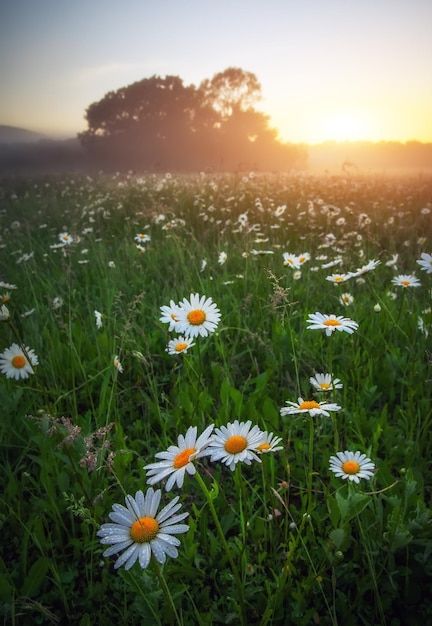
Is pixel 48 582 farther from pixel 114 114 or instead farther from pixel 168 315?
pixel 114 114

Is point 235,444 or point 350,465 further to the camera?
point 350,465

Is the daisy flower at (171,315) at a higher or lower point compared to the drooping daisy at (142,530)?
higher

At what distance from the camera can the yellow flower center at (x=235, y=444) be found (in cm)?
97

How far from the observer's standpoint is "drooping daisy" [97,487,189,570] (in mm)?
726

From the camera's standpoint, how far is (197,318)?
1.73 metres

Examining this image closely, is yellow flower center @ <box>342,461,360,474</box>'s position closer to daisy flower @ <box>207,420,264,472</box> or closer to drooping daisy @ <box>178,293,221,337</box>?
daisy flower @ <box>207,420,264,472</box>

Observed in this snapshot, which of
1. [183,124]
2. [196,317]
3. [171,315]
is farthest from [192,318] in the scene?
[183,124]

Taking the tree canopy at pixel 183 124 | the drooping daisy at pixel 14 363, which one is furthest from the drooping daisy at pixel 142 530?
the tree canopy at pixel 183 124

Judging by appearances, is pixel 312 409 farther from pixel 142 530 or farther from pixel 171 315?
pixel 171 315

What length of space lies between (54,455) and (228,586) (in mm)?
801

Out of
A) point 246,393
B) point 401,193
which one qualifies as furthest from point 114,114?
point 246,393

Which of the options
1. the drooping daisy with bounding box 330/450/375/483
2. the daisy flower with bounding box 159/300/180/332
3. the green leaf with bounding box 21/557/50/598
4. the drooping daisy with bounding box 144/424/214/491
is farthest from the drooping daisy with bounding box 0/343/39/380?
the drooping daisy with bounding box 330/450/375/483

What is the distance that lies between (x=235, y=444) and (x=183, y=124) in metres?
38.6

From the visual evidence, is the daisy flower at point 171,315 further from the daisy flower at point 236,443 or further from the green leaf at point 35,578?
the green leaf at point 35,578
